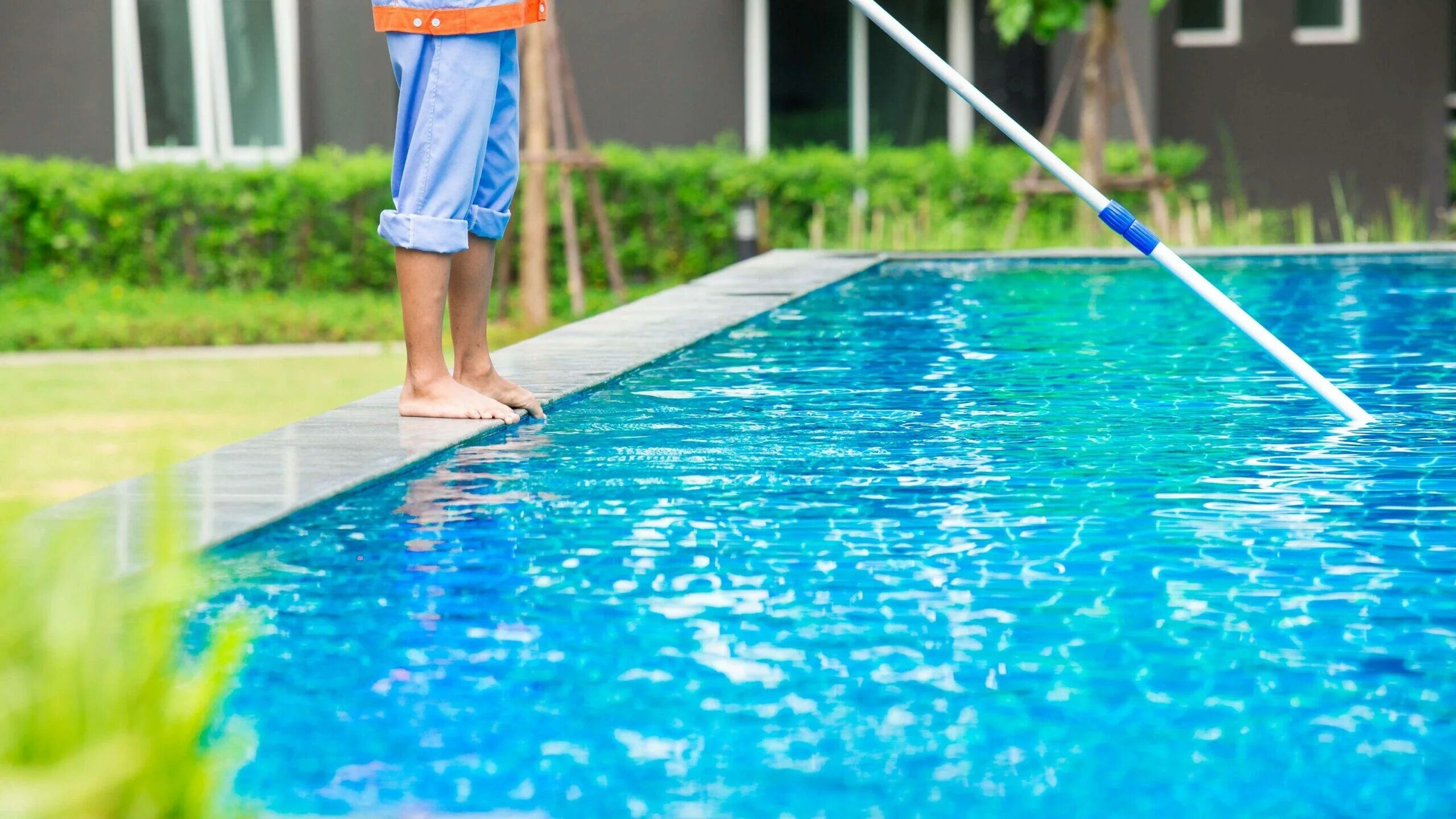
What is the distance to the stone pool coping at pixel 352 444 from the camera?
2.95 m

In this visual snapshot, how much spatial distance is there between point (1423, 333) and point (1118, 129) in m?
7.69

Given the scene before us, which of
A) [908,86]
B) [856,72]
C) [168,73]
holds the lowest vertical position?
[908,86]

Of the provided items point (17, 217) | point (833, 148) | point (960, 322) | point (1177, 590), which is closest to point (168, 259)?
point (17, 217)

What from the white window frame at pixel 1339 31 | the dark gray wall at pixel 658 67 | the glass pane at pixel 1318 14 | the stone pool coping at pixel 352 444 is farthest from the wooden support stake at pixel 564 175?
the glass pane at pixel 1318 14

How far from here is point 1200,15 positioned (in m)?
14.0

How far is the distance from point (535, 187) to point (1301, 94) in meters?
6.03

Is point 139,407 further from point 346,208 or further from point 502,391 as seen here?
point 502,391

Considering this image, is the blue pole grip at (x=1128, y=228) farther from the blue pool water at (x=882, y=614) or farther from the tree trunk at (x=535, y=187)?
the tree trunk at (x=535, y=187)

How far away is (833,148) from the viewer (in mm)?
13867

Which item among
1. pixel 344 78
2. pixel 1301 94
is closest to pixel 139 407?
pixel 344 78

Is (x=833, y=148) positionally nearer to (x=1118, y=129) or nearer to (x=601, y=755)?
(x=1118, y=129)

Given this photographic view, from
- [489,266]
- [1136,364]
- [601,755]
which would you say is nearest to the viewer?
[601,755]

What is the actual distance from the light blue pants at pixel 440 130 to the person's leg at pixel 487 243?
2.9 inches

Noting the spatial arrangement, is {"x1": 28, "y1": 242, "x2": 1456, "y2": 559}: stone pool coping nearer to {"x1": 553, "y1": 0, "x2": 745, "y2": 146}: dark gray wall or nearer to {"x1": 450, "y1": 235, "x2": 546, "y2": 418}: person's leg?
{"x1": 450, "y1": 235, "x2": 546, "y2": 418}: person's leg
